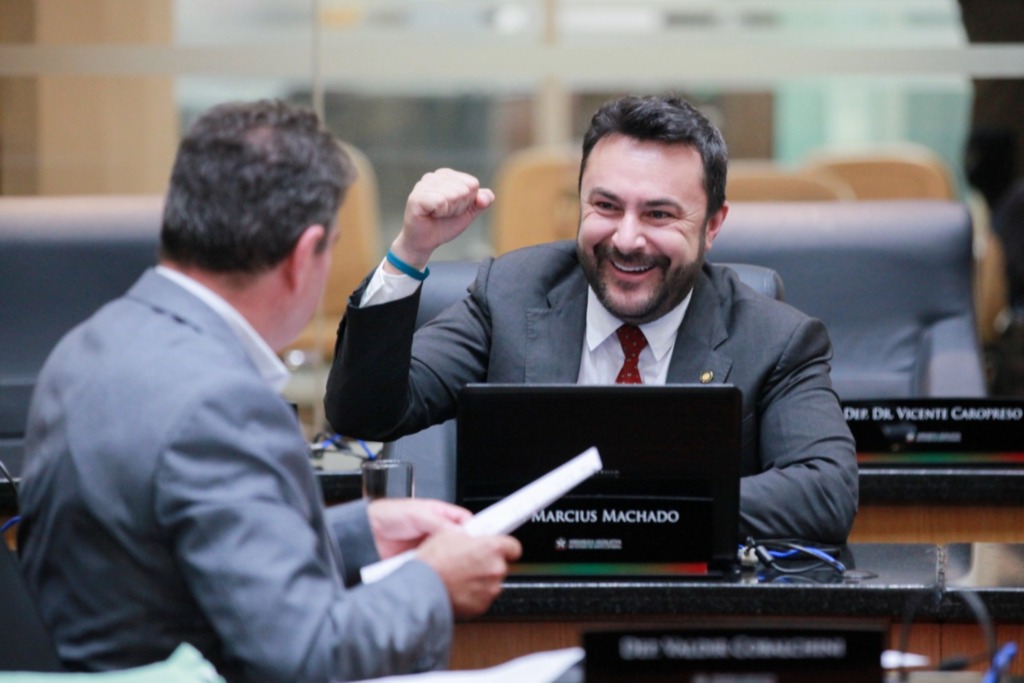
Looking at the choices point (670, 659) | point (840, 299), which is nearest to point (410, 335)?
point (670, 659)

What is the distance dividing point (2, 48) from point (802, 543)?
3.72 metres

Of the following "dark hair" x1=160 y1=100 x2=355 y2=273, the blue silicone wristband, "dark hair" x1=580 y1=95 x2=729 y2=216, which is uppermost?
"dark hair" x1=580 y1=95 x2=729 y2=216

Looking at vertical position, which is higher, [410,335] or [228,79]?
[228,79]

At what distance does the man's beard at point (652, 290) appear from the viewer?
235 centimetres

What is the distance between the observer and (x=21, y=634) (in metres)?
1.28

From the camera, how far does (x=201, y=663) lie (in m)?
1.16

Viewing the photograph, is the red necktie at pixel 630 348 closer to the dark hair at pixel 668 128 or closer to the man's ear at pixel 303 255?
the dark hair at pixel 668 128

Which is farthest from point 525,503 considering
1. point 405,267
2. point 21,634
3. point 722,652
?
point 405,267

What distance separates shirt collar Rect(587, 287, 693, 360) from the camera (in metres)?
2.40

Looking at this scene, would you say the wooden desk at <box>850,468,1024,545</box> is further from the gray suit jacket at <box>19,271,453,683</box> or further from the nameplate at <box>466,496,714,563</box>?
the gray suit jacket at <box>19,271,453,683</box>

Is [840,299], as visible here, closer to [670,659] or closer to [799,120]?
[799,120]

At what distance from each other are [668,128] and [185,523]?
1362mm

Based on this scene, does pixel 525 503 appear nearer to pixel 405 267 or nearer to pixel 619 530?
pixel 619 530

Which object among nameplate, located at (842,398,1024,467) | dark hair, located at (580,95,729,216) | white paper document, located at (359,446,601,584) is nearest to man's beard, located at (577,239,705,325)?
dark hair, located at (580,95,729,216)
